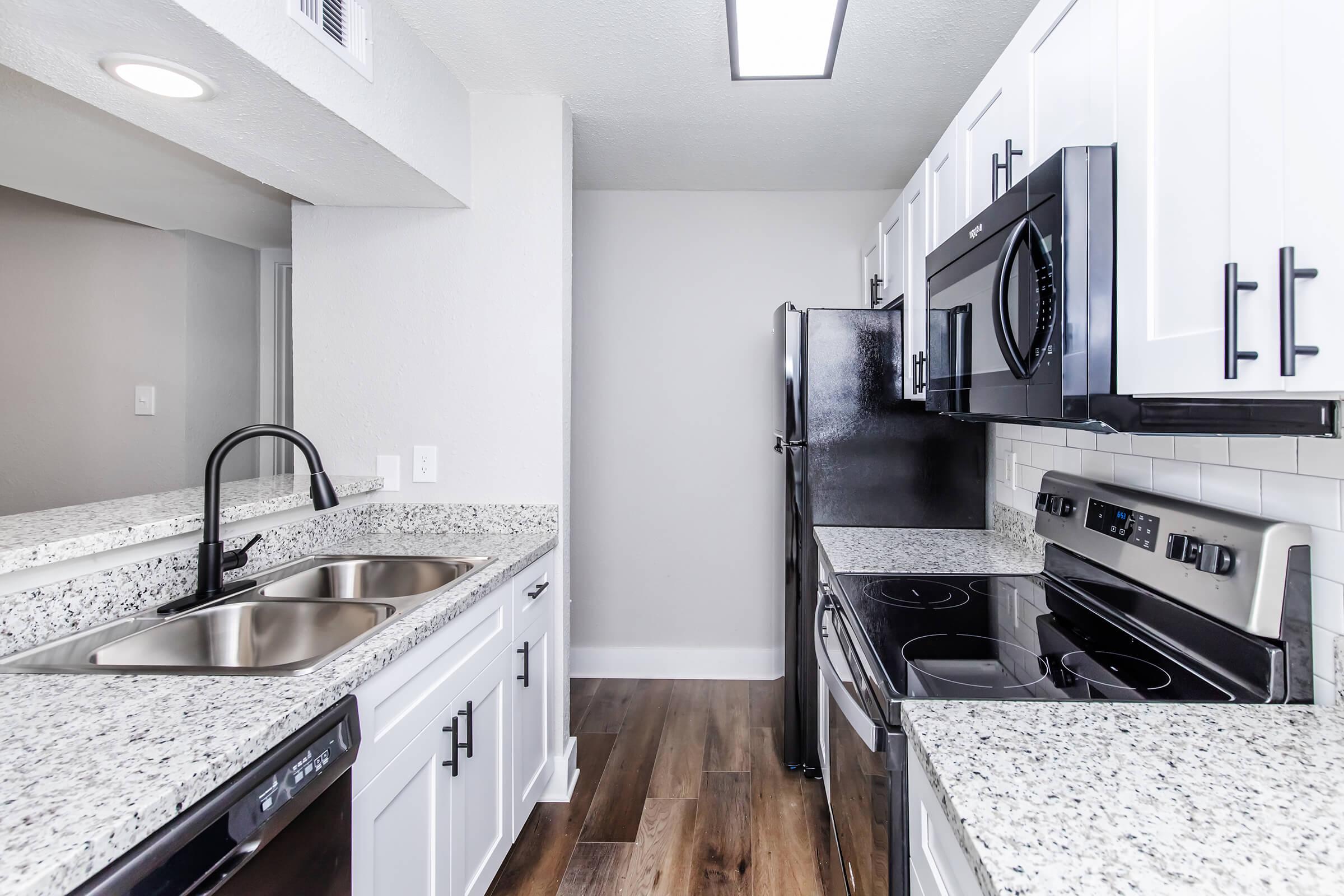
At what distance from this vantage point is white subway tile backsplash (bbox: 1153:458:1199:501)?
1260mm

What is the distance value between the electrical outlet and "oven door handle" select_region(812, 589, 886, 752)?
1313 millimetres

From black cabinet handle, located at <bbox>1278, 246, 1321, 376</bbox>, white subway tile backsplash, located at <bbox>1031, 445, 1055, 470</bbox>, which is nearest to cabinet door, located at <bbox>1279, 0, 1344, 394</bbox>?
black cabinet handle, located at <bbox>1278, 246, 1321, 376</bbox>

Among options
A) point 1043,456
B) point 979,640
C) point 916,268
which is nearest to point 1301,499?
point 979,640

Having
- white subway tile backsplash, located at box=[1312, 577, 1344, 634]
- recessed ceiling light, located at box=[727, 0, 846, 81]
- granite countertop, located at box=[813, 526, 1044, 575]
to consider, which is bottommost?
granite countertop, located at box=[813, 526, 1044, 575]

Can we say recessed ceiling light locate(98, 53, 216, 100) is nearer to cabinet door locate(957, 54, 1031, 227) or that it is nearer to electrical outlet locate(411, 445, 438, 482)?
electrical outlet locate(411, 445, 438, 482)

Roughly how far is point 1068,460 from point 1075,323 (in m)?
0.92

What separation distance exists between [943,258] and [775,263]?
68.7 inches

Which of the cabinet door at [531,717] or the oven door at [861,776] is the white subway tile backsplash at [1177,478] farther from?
the cabinet door at [531,717]

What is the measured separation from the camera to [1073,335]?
100 cm

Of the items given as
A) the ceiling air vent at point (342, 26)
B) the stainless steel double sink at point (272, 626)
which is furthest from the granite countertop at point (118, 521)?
the ceiling air vent at point (342, 26)

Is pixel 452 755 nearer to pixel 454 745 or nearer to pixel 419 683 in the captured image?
pixel 454 745

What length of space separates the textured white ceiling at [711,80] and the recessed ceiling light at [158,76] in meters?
0.59

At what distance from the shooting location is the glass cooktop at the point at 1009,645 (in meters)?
1.05

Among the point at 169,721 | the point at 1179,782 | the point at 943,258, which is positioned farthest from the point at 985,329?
the point at 169,721
